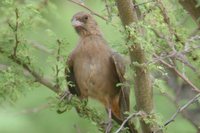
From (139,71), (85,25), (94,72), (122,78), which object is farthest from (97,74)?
(139,71)

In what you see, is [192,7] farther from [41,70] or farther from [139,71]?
[41,70]

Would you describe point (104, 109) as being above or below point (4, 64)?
below

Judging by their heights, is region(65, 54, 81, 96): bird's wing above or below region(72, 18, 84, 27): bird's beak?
below

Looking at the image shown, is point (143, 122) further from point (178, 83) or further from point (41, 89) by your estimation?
point (178, 83)

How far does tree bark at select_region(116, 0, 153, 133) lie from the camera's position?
4434 millimetres

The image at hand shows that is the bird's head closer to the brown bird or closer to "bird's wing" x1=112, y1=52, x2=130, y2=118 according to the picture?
the brown bird

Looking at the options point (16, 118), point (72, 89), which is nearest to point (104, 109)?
point (72, 89)

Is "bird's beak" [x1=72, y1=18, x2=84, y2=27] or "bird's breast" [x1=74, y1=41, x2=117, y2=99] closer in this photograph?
"bird's breast" [x1=74, y1=41, x2=117, y2=99]

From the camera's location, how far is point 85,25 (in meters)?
6.21

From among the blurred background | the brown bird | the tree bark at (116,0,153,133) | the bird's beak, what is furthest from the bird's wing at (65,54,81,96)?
the tree bark at (116,0,153,133)

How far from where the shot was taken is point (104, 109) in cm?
621

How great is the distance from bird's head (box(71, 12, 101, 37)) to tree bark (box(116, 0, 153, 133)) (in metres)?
1.57

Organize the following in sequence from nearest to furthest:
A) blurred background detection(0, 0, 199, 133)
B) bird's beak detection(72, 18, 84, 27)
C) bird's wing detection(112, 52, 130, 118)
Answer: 1. blurred background detection(0, 0, 199, 133)
2. bird's wing detection(112, 52, 130, 118)
3. bird's beak detection(72, 18, 84, 27)

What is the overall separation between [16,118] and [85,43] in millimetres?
939
